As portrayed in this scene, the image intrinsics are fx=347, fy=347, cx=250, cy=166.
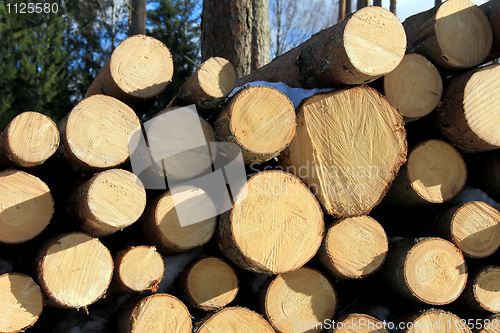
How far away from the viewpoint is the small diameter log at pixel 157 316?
1.63 metres

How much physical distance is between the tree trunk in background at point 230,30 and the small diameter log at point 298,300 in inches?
119

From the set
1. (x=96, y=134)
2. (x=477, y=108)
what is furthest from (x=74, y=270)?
(x=477, y=108)

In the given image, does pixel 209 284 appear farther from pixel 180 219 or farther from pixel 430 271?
pixel 430 271

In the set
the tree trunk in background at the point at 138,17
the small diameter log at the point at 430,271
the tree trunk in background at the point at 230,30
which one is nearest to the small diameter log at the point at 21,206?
the small diameter log at the point at 430,271

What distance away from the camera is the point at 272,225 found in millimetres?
1763

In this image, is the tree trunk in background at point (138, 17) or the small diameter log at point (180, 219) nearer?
the small diameter log at point (180, 219)

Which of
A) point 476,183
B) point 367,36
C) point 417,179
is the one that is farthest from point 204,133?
point 476,183

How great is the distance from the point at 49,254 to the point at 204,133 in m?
0.91

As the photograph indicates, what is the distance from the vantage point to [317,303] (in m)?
1.97

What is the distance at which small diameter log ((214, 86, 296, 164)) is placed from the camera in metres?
1.71

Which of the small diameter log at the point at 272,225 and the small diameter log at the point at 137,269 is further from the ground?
the small diameter log at the point at 272,225

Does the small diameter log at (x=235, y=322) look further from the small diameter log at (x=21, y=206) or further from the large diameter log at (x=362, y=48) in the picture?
the large diameter log at (x=362, y=48)

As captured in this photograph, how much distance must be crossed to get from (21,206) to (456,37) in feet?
8.45

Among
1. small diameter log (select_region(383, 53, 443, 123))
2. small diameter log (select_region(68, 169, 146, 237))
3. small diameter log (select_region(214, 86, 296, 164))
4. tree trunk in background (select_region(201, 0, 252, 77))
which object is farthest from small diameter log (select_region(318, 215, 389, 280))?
tree trunk in background (select_region(201, 0, 252, 77))
